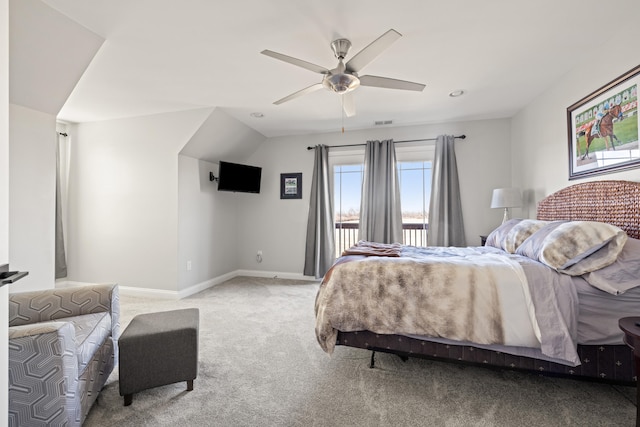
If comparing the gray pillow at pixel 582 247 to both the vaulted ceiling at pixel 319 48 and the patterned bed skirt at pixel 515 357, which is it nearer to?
the patterned bed skirt at pixel 515 357

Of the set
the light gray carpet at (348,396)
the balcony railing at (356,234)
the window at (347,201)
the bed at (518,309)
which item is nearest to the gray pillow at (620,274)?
the bed at (518,309)

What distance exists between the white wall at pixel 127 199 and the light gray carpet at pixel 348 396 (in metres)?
2.11

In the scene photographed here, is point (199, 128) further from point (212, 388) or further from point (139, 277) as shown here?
point (212, 388)

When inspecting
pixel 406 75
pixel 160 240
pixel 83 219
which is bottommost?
pixel 160 240

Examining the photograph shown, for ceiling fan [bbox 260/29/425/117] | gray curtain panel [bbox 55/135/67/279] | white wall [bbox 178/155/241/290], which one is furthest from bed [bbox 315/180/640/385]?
→ gray curtain panel [bbox 55/135/67/279]

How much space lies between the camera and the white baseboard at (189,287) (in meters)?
3.88

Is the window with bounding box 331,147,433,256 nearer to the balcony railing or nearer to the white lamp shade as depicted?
the balcony railing

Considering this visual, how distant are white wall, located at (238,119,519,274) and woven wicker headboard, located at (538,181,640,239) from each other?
121 centimetres

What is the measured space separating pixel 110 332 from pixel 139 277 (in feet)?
7.82

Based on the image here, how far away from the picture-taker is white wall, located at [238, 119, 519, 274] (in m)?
4.14

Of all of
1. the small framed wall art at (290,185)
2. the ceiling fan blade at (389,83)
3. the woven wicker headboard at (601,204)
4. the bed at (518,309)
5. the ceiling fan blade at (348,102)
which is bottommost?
the bed at (518,309)

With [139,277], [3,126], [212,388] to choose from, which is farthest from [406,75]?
[139,277]

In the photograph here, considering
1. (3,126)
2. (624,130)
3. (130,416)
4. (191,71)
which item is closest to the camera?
(3,126)

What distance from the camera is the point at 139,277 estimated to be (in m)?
4.02
